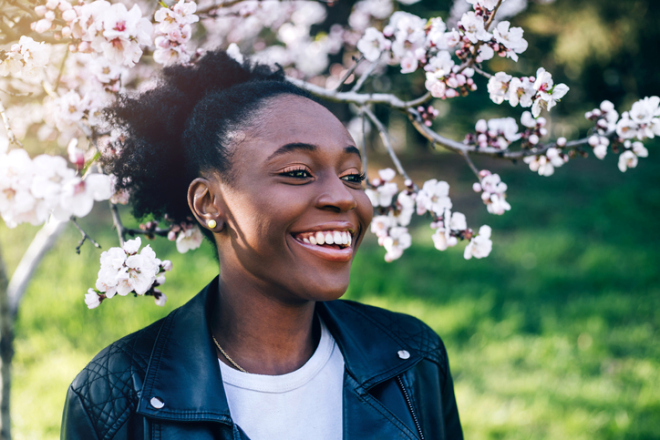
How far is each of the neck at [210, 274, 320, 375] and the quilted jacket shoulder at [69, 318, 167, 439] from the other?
0.23 meters

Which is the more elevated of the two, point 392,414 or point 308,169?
point 308,169

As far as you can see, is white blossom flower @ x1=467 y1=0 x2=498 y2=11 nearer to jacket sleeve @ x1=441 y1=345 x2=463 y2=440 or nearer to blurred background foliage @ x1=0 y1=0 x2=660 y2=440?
jacket sleeve @ x1=441 y1=345 x2=463 y2=440

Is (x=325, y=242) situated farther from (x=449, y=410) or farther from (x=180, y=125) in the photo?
(x=449, y=410)

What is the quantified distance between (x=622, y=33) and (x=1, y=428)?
13.9m

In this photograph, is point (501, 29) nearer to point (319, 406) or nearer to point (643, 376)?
point (319, 406)

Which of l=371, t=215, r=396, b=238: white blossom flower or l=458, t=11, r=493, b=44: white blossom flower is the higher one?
l=458, t=11, r=493, b=44: white blossom flower

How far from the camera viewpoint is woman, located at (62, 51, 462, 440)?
1.44m

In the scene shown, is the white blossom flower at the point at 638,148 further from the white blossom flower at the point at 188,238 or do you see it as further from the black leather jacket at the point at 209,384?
the white blossom flower at the point at 188,238

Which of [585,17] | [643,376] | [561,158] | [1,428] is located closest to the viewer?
[561,158]

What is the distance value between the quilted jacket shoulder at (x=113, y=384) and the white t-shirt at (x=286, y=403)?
231 millimetres

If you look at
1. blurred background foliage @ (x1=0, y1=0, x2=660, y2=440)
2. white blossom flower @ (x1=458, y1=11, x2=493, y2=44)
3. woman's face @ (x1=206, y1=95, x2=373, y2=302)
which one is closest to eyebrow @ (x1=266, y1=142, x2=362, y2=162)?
woman's face @ (x1=206, y1=95, x2=373, y2=302)

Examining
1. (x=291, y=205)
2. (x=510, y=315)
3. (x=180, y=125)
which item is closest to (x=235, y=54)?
(x=180, y=125)

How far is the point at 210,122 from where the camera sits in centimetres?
164

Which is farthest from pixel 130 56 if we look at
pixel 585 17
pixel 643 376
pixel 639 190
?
pixel 585 17
